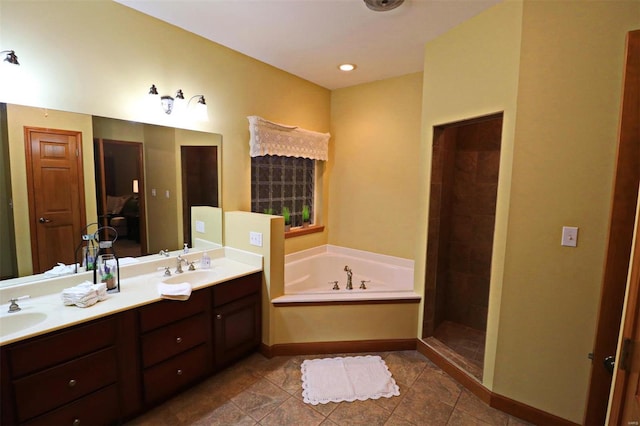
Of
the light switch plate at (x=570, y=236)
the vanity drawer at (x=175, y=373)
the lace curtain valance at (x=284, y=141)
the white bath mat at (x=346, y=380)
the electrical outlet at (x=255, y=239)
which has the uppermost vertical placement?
the lace curtain valance at (x=284, y=141)

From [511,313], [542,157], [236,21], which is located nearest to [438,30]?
[542,157]

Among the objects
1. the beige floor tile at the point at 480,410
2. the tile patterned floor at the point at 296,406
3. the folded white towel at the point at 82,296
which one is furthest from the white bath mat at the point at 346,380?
the folded white towel at the point at 82,296

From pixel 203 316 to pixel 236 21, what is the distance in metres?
2.14

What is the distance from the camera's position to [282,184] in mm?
3629

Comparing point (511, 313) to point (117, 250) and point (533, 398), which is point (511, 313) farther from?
point (117, 250)

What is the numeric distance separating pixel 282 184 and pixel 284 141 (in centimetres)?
58

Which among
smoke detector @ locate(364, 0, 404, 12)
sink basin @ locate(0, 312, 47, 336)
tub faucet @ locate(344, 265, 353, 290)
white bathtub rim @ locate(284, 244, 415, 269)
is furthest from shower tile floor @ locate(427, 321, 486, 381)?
sink basin @ locate(0, 312, 47, 336)

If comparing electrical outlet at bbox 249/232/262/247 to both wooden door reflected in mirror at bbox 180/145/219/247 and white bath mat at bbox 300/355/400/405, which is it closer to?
wooden door reflected in mirror at bbox 180/145/219/247

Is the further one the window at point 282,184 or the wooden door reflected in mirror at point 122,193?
the window at point 282,184

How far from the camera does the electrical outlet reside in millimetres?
2514

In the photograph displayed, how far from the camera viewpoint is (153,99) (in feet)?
7.41

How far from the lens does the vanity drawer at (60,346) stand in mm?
1385

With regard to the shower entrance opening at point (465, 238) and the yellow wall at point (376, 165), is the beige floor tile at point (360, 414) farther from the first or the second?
the yellow wall at point (376, 165)

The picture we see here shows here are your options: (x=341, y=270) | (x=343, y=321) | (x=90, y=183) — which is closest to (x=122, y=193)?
(x=90, y=183)
